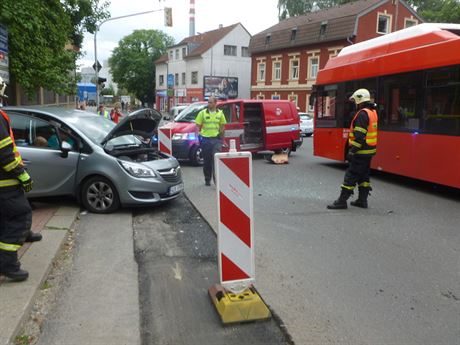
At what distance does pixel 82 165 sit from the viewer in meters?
6.93

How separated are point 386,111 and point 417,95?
1074 millimetres

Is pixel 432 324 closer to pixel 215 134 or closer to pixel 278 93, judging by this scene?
pixel 215 134

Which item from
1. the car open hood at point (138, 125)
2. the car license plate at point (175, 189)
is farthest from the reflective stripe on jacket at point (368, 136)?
the car open hood at point (138, 125)

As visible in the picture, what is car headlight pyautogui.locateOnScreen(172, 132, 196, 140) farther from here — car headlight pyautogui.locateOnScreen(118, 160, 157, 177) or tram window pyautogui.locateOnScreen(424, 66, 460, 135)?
tram window pyautogui.locateOnScreen(424, 66, 460, 135)

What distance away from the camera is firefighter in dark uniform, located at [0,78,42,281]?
3.90m

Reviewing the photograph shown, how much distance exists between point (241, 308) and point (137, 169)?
12.7 feet

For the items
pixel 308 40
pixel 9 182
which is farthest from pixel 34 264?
pixel 308 40

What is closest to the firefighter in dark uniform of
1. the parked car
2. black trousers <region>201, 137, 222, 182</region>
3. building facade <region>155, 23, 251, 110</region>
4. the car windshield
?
black trousers <region>201, 137, 222, 182</region>

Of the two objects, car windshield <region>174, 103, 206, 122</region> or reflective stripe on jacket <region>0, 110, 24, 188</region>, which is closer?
reflective stripe on jacket <region>0, 110, 24, 188</region>

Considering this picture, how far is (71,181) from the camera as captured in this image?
7004 millimetres

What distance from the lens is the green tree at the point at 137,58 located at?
7728 cm

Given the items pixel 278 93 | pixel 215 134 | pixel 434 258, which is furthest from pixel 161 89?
pixel 434 258

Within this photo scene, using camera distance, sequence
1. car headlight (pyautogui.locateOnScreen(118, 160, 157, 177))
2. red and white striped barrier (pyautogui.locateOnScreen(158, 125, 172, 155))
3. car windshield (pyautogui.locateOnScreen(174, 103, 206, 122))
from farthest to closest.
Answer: car windshield (pyautogui.locateOnScreen(174, 103, 206, 122)), red and white striped barrier (pyautogui.locateOnScreen(158, 125, 172, 155)), car headlight (pyautogui.locateOnScreen(118, 160, 157, 177))

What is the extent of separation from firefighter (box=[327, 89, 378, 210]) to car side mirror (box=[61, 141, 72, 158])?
168 inches
